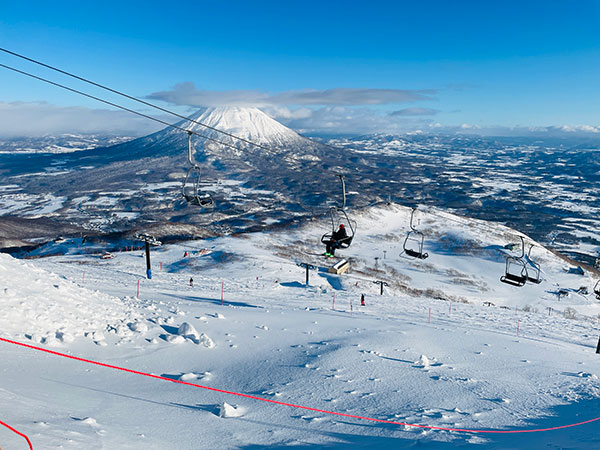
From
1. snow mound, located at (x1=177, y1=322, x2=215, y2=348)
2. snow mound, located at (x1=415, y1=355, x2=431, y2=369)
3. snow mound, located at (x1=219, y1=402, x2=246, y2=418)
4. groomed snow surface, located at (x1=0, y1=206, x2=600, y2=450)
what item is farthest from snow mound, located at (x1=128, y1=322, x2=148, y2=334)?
snow mound, located at (x1=415, y1=355, x2=431, y2=369)

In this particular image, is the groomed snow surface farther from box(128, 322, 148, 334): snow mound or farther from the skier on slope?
the skier on slope

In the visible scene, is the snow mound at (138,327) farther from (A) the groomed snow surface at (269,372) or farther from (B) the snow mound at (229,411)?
(B) the snow mound at (229,411)

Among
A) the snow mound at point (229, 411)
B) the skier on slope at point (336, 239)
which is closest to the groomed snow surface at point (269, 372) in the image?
the snow mound at point (229, 411)

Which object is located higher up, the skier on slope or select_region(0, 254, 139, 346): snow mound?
the skier on slope

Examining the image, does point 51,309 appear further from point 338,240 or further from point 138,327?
point 338,240

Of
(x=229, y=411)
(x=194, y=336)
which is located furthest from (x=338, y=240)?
(x=229, y=411)

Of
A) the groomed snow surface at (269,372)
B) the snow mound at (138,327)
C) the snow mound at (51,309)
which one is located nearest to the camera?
the groomed snow surface at (269,372)

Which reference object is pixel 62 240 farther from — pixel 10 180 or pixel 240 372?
pixel 10 180

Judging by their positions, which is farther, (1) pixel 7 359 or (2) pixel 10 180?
(2) pixel 10 180

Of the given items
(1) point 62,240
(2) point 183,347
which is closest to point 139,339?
(2) point 183,347
